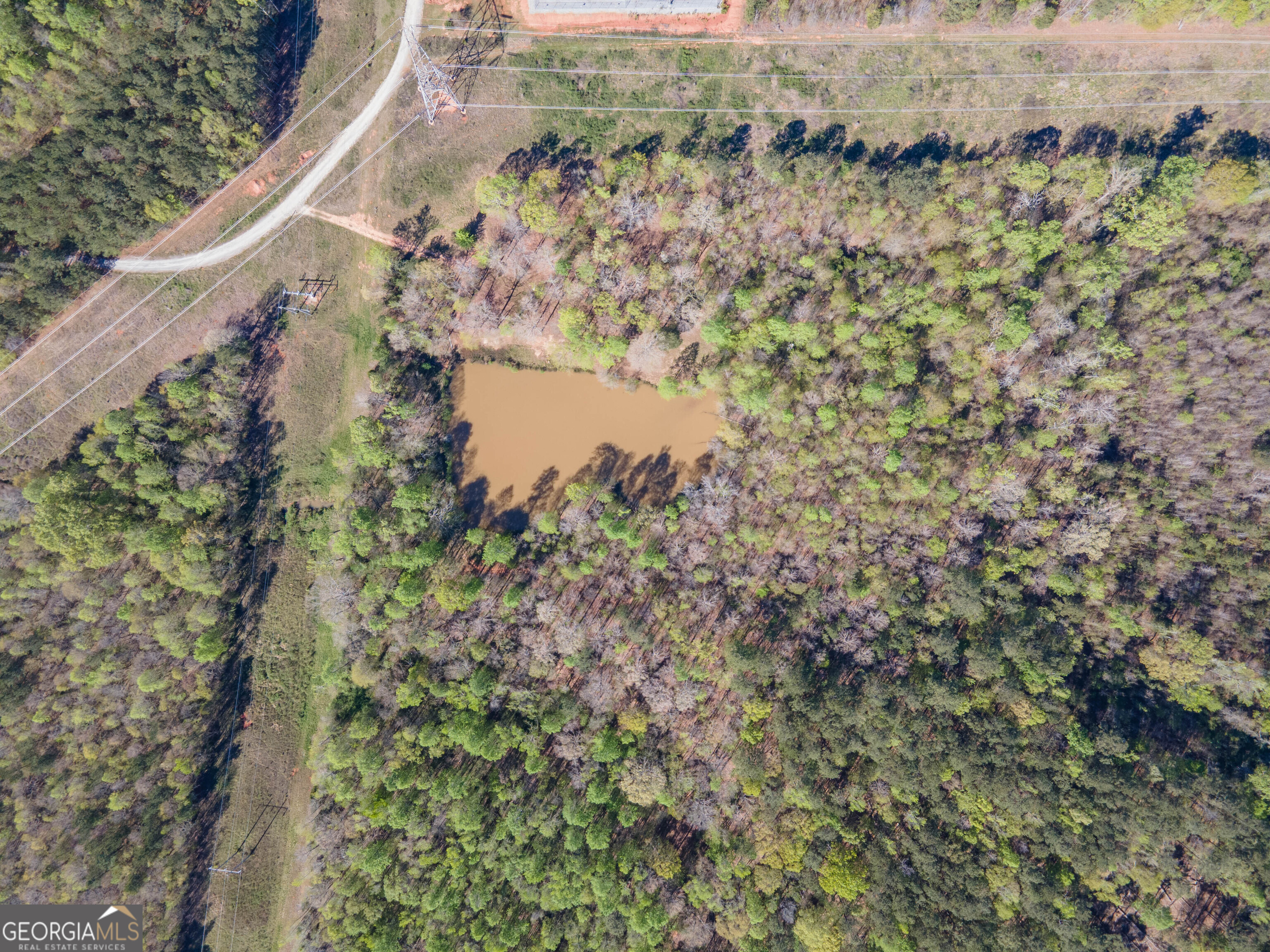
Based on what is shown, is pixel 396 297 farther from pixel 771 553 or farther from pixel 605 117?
pixel 771 553

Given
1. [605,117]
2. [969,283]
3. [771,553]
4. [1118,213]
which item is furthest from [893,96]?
[771,553]

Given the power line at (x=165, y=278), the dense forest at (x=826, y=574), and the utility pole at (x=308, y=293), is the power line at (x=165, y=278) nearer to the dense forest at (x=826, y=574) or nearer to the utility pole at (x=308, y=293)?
the utility pole at (x=308, y=293)

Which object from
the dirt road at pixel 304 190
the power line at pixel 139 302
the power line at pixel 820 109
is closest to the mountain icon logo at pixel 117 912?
the power line at pixel 139 302

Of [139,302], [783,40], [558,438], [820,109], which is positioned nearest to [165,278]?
[139,302]

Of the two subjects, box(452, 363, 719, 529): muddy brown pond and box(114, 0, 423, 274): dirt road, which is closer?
box(114, 0, 423, 274): dirt road

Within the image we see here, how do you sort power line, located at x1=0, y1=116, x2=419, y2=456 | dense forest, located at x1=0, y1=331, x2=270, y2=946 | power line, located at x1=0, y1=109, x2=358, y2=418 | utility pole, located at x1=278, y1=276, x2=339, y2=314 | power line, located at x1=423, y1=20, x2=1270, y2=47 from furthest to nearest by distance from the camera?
utility pole, located at x1=278, y1=276, x2=339, y2=314, power line, located at x1=0, y1=116, x2=419, y2=456, power line, located at x1=0, y1=109, x2=358, y2=418, power line, located at x1=423, y1=20, x2=1270, y2=47, dense forest, located at x1=0, y1=331, x2=270, y2=946

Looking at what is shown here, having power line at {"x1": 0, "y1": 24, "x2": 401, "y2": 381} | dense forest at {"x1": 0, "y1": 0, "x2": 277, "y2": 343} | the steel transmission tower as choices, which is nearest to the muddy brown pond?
the steel transmission tower

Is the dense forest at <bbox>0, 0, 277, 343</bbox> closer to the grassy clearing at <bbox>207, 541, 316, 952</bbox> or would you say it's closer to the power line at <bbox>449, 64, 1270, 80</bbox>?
the power line at <bbox>449, 64, 1270, 80</bbox>
